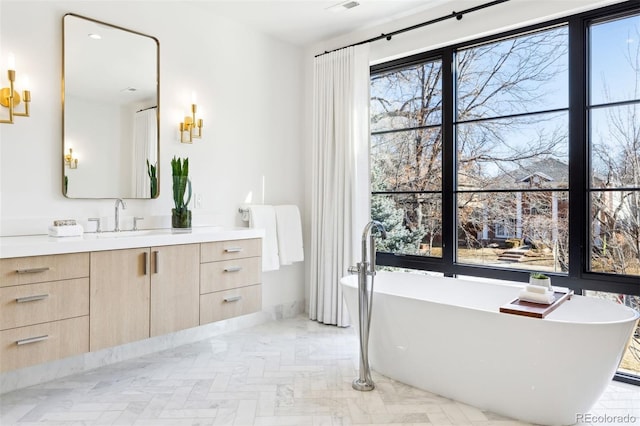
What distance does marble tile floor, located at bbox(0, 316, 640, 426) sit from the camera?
220cm

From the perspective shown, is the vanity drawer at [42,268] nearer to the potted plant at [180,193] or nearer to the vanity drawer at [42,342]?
the vanity drawer at [42,342]

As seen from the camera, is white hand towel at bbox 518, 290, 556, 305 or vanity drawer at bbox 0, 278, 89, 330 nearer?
vanity drawer at bbox 0, 278, 89, 330

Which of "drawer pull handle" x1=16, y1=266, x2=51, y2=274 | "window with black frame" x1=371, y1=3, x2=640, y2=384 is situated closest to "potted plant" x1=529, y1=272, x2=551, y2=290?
"window with black frame" x1=371, y1=3, x2=640, y2=384

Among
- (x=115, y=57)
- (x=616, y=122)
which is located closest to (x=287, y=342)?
(x=115, y=57)

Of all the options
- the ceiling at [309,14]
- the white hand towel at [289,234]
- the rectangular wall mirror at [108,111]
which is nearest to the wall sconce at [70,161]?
the rectangular wall mirror at [108,111]

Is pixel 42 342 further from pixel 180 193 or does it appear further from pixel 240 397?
pixel 180 193

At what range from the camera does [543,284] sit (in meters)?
2.54

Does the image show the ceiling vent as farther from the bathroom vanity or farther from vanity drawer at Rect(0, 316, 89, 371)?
vanity drawer at Rect(0, 316, 89, 371)

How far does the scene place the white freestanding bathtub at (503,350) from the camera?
2.00 m

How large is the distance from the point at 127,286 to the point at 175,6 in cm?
208

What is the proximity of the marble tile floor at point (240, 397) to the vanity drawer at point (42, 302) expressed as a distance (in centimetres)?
50

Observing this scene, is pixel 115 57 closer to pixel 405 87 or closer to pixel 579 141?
pixel 405 87

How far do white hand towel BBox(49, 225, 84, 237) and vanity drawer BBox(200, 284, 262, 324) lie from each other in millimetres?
832

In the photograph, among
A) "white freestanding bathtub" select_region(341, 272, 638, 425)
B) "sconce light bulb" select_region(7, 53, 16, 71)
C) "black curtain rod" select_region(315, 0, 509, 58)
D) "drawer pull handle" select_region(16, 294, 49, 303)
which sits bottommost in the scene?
"white freestanding bathtub" select_region(341, 272, 638, 425)
